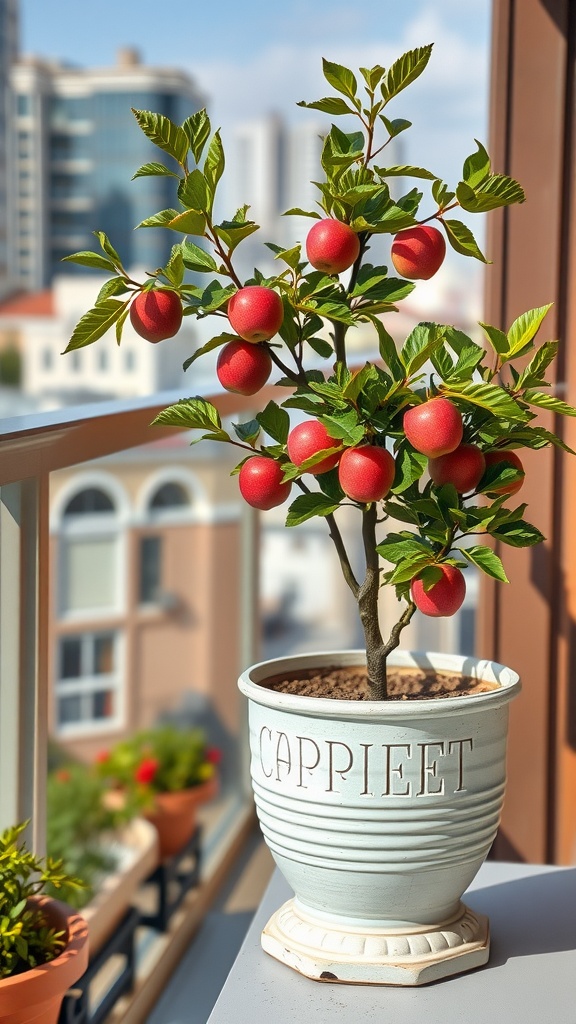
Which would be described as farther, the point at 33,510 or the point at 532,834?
the point at 532,834

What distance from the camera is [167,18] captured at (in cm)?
4344

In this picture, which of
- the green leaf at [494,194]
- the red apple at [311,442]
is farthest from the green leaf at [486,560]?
the green leaf at [494,194]

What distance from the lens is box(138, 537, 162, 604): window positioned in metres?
28.6

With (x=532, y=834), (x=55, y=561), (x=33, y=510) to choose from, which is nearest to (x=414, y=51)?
(x=33, y=510)

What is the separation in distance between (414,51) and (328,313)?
0.18 meters

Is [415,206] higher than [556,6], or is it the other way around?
[556,6]

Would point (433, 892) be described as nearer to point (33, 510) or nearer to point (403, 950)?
point (403, 950)

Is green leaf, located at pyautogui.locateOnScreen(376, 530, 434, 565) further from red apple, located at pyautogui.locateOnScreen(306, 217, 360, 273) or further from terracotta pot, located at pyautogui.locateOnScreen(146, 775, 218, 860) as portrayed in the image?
terracotta pot, located at pyautogui.locateOnScreen(146, 775, 218, 860)

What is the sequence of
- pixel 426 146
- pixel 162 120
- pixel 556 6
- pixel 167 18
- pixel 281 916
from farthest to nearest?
pixel 167 18 < pixel 426 146 < pixel 556 6 < pixel 281 916 < pixel 162 120

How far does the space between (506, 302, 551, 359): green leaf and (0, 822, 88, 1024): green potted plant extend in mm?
504

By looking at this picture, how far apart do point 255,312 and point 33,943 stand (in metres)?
0.48

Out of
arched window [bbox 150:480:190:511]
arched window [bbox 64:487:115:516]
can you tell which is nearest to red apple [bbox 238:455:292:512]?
arched window [bbox 64:487:115:516]

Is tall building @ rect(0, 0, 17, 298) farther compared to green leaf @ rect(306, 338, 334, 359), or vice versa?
tall building @ rect(0, 0, 17, 298)

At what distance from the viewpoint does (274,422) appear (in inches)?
29.1
